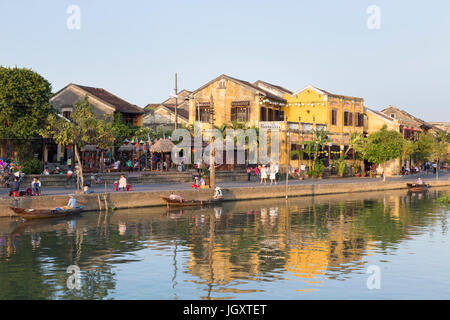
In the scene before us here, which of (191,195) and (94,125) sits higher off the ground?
(94,125)

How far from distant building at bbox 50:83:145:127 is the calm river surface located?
90.3 ft

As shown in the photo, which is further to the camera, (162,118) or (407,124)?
(407,124)

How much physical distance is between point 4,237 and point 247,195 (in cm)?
1913

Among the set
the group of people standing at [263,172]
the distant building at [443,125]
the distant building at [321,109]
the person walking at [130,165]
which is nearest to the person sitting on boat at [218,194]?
the group of people standing at [263,172]

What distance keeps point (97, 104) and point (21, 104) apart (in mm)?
18814

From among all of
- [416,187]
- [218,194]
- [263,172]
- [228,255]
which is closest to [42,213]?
[228,255]

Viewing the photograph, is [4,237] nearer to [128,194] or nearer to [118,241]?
[118,241]

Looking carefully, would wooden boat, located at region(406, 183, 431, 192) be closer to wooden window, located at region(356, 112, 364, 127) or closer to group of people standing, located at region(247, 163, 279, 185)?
wooden window, located at region(356, 112, 364, 127)

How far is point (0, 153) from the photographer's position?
41.5 meters

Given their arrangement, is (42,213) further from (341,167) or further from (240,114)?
(341,167)

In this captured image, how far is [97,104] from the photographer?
191 feet

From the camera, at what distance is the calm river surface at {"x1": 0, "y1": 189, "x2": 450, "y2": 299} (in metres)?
15.2

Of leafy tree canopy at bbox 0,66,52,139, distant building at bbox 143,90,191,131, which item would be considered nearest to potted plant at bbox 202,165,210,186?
leafy tree canopy at bbox 0,66,52,139

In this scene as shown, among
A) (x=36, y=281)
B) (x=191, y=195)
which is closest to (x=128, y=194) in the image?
(x=191, y=195)
